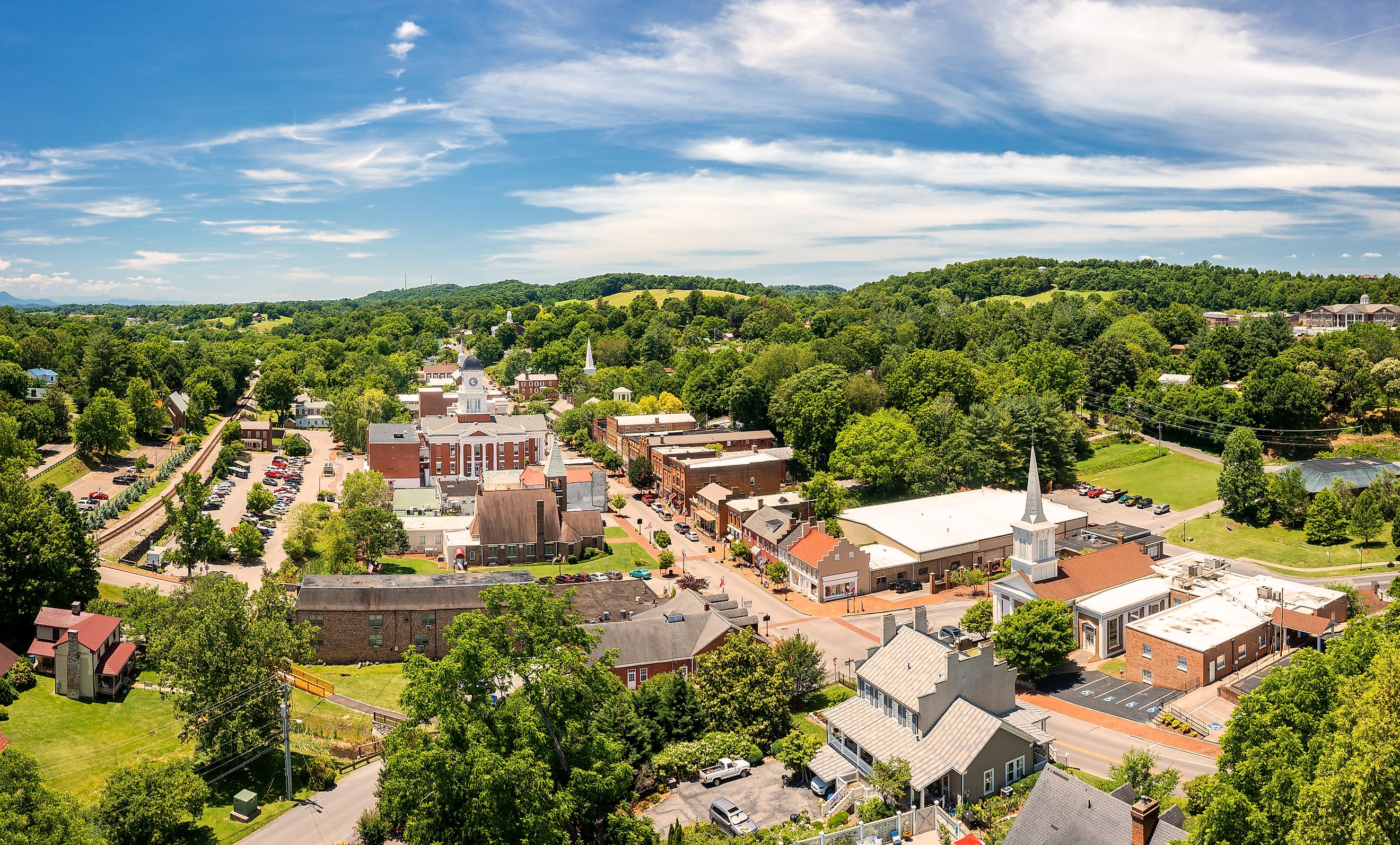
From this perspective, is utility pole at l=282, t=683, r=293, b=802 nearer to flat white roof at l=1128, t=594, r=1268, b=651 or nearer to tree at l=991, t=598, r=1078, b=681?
tree at l=991, t=598, r=1078, b=681

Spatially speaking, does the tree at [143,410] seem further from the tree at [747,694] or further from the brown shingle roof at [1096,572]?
the brown shingle roof at [1096,572]

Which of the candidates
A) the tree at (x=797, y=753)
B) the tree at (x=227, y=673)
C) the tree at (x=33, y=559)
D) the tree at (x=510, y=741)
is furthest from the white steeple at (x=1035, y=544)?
the tree at (x=33, y=559)

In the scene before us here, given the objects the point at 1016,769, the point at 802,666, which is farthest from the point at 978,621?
the point at 1016,769

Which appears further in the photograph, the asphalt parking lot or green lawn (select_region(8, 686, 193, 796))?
the asphalt parking lot

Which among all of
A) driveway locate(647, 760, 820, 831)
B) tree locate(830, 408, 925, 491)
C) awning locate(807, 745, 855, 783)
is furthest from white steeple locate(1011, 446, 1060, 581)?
tree locate(830, 408, 925, 491)

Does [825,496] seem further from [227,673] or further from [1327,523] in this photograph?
[227,673]

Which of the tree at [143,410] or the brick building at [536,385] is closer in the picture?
the tree at [143,410]
